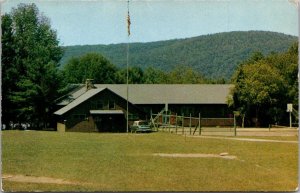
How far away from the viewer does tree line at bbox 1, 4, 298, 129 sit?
149 feet

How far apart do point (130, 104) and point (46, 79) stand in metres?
11.5

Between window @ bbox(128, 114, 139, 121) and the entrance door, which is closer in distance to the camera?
the entrance door

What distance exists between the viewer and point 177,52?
403ft

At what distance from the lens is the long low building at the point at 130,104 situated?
53.5 meters

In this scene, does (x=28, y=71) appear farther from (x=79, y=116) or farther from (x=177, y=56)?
(x=177, y=56)

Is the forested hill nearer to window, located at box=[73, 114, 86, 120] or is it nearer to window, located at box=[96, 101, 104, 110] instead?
window, located at box=[96, 101, 104, 110]

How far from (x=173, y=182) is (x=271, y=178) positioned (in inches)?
125

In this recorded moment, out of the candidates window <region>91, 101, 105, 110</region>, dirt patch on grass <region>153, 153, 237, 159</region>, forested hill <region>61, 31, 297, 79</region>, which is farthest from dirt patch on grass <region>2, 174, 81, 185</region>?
forested hill <region>61, 31, 297, 79</region>

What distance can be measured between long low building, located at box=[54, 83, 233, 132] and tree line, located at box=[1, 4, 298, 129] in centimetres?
199

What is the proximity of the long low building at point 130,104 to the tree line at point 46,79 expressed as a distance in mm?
1991

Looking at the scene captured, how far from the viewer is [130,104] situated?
5594cm

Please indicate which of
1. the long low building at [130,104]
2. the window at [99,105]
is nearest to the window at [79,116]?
the long low building at [130,104]

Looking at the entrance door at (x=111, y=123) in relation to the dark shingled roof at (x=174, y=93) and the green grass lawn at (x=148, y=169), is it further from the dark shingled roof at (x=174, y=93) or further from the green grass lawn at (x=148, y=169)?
the green grass lawn at (x=148, y=169)

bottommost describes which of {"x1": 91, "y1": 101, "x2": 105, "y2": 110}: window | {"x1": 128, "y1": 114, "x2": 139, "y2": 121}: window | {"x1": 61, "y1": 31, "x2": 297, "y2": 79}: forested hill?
{"x1": 128, "y1": 114, "x2": 139, "y2": 121}: window
